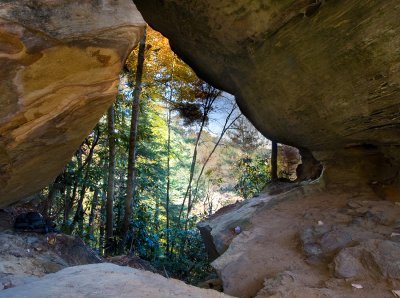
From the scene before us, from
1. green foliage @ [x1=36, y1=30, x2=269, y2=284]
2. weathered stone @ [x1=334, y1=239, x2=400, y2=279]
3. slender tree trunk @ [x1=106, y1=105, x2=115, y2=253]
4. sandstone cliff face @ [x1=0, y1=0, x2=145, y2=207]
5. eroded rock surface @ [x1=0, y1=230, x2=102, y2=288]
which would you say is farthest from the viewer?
green foliage @ [x1=36, y1=30, x2=269, y2=284]

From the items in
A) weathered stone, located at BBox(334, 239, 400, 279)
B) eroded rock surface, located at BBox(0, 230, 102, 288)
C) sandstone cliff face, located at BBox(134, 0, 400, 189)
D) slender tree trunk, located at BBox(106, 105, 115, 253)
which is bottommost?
eroded rock surface, located at BBox(0, 230, 102, 288)

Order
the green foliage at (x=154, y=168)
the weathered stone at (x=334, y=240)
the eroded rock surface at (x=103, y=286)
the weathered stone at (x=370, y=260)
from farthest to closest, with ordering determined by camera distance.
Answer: the green foliage at (x=154, y=168) < the weathered stone at (x=334, y=240) < the weathered stone at (x=370, y=260) < the eroded rock surface at (x=103, y=286)

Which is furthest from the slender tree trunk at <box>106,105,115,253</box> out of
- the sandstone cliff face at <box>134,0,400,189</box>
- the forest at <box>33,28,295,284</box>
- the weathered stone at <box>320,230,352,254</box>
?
the weathered stone at <box>320,230,352,254</box>

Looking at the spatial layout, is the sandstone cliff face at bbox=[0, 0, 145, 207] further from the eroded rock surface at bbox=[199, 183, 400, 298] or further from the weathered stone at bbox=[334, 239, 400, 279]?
the weathered stone at bbox=[334, 239, 400, 279]

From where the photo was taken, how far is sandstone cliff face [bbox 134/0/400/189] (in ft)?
14.6

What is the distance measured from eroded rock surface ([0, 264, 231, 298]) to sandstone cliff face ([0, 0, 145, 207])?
198cm

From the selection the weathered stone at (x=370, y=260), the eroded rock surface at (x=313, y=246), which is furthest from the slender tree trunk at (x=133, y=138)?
the weathered stone at (x=370, y=260)

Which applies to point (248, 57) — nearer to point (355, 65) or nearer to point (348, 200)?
point (355, 65)

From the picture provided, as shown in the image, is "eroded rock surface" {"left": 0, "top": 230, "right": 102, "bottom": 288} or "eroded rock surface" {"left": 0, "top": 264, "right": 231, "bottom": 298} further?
"eroded rock surface" {"left": 0, "top": 230, "right": 102, "bottom": 288}

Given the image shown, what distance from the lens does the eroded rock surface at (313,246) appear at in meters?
3.74

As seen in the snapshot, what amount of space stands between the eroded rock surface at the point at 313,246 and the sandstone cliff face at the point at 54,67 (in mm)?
3217

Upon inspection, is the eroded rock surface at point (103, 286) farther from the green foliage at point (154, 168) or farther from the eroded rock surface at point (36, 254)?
the green foliage at point (154, 168)

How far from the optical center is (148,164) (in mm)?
12188

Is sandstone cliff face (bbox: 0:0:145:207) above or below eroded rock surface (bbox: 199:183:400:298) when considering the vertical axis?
above
